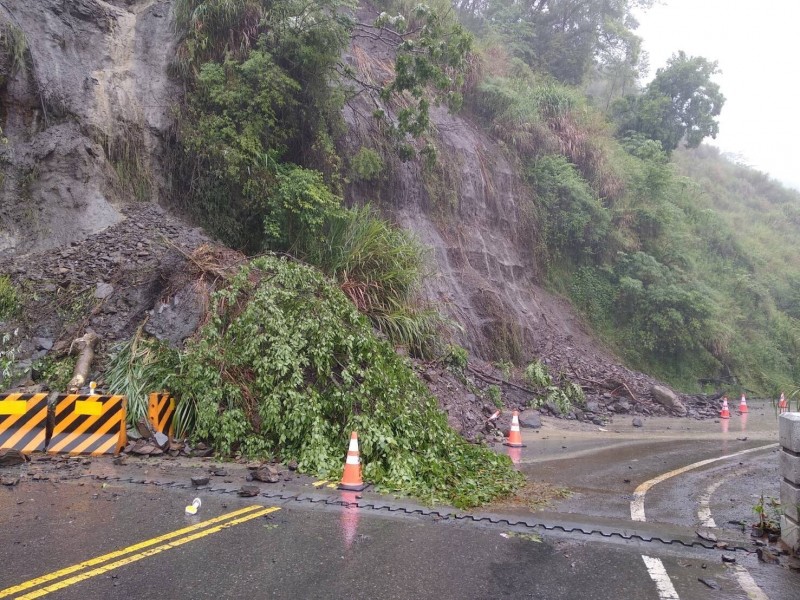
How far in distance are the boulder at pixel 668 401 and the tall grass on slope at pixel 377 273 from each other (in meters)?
8.49

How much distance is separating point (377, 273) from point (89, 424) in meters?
6.43

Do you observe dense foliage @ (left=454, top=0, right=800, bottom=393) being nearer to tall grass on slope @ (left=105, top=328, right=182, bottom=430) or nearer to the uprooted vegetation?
the uprooted vegetation

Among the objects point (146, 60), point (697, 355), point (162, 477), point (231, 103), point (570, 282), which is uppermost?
point (146, 60)

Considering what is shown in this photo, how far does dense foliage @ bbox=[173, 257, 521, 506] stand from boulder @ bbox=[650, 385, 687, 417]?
36.4 feet

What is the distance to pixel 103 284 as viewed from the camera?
11.8 metres

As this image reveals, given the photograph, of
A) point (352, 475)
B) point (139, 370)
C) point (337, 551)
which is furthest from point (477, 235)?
point (337, 551)

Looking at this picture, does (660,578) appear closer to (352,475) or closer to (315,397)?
(352,475)

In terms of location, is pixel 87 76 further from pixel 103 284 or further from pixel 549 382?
pixel 549 382

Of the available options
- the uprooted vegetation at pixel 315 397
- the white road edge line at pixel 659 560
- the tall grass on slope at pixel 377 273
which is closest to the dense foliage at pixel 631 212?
the tall grass on slope at pixel 377 273

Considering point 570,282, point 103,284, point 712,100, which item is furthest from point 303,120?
point 712,100

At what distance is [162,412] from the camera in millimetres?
9375

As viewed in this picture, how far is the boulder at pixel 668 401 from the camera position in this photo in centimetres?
1842

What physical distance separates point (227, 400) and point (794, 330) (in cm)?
2919

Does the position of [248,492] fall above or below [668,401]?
below
